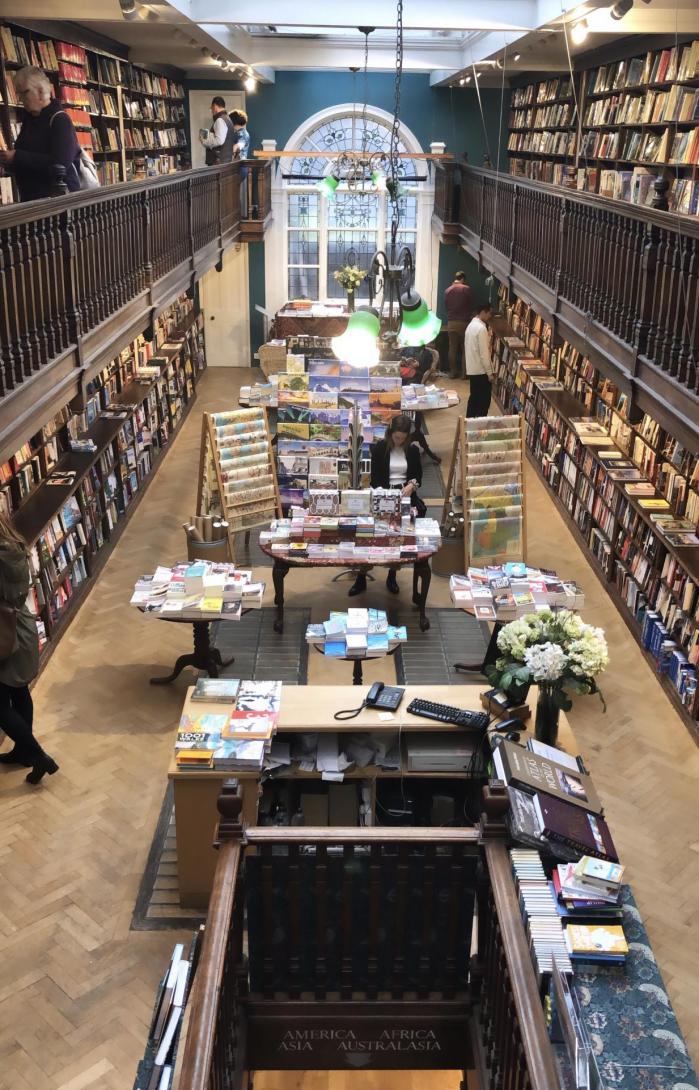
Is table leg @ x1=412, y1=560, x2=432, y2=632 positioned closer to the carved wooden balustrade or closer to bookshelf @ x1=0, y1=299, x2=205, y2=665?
bookshelf @ x1=0, y1=299, x2=205, y2=665

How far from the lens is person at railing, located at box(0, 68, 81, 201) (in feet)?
20.5

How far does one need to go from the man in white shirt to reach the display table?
4367 millimetres

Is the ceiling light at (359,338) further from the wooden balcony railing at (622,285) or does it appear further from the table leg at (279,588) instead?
the table leg at (279,588)

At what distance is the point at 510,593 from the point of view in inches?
289

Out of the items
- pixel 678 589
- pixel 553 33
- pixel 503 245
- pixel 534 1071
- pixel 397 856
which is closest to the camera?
pixel 534 1071

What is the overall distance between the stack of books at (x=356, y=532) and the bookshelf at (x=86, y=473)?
162 cm

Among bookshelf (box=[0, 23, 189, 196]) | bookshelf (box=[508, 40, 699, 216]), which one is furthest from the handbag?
bookshelf (box=[508, 40, 699, 216])

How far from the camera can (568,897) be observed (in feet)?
12.4

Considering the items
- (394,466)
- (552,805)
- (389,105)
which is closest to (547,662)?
(552,805)

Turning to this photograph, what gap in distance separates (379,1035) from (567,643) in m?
2.08

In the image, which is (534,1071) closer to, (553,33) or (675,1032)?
(675,1032)

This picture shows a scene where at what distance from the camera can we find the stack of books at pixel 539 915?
3449 millimetres

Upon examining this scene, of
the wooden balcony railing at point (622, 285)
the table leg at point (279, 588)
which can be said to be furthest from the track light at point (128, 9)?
the table leg at point (279, 588)

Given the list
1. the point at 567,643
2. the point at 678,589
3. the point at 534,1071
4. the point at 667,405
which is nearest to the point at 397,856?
the point at 534,1071
